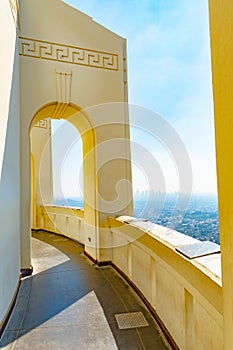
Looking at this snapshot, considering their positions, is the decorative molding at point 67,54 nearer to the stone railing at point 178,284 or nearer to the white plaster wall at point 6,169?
the white plaster wall at point 6,169

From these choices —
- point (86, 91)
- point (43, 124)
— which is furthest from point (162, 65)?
point (43, 124)

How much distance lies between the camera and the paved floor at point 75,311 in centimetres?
203

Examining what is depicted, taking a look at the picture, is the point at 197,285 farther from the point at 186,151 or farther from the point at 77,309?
the point at 186,151

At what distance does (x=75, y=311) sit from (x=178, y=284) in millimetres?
1388

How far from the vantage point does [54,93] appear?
399cm

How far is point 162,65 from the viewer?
4691 mm

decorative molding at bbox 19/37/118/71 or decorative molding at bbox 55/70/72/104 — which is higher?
decorative molding at bbox 19/37/118/71

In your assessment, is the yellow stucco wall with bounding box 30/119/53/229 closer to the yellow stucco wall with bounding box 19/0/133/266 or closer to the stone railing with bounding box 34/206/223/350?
the yellow stucco wall with bounding box 19/0/133/266

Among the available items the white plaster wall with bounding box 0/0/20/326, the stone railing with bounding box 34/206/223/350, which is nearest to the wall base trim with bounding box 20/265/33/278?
the white plaster wall with bounding box 0/0/20/326

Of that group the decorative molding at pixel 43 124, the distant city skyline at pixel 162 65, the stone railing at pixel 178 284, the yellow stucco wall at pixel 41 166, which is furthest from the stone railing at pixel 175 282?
the decorative molding at pixel 43 124

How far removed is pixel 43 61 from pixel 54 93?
0.55 m

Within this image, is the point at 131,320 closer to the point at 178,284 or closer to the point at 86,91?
the point at 178,284

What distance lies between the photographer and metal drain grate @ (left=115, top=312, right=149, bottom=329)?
7.34 feet

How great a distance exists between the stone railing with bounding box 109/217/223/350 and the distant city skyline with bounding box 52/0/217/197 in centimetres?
141
